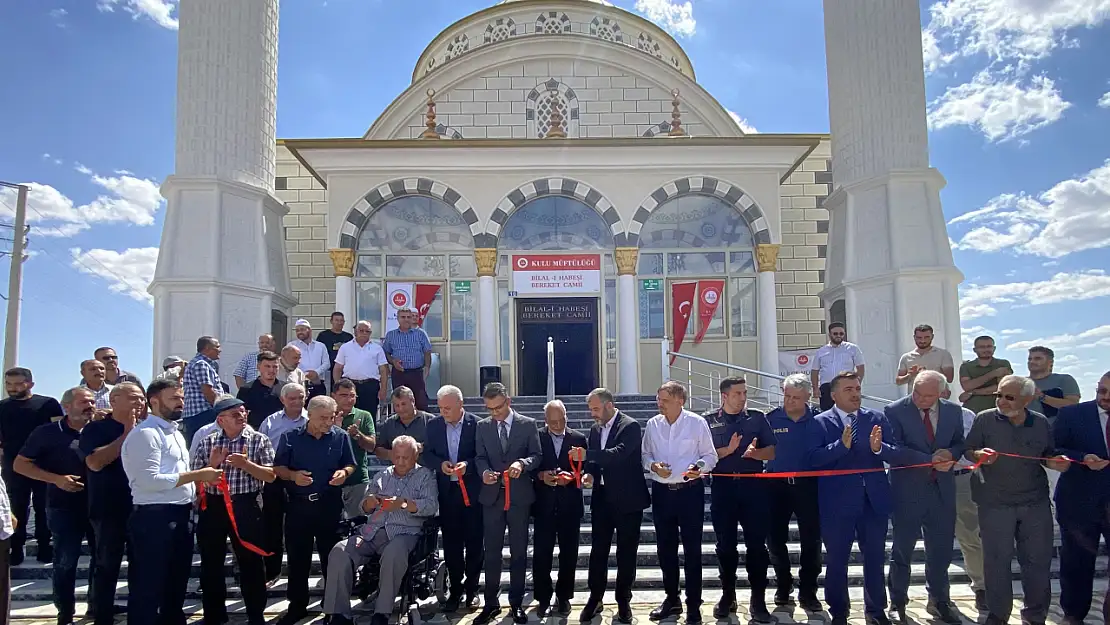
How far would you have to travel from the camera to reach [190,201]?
11.7 metres

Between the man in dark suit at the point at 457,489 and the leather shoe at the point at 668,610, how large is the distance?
4.60 ft

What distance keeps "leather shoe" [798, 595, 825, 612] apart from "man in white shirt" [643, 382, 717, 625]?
33.7 inches

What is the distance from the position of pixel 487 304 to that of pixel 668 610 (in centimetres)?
798

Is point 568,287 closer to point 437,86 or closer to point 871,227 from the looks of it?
point 871,227

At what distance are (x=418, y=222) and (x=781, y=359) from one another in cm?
729

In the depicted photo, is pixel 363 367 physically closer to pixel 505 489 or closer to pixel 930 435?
pixel 505 489

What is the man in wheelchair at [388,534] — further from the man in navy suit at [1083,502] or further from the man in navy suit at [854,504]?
the man in navy suit at [1083,502]

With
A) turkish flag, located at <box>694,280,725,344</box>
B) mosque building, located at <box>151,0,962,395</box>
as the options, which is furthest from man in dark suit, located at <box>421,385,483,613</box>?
turkish flag, located at <box>694,280,725,344</box>

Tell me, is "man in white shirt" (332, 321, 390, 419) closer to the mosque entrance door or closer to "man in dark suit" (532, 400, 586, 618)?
"man in dark suit" (532, 400, 586, 618)

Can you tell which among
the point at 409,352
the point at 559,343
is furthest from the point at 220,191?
the point at 559,343

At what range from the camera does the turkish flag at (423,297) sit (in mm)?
13133

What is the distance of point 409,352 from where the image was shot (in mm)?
8789

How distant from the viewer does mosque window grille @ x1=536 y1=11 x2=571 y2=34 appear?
17.6 meters

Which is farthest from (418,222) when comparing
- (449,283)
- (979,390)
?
(979,390)
